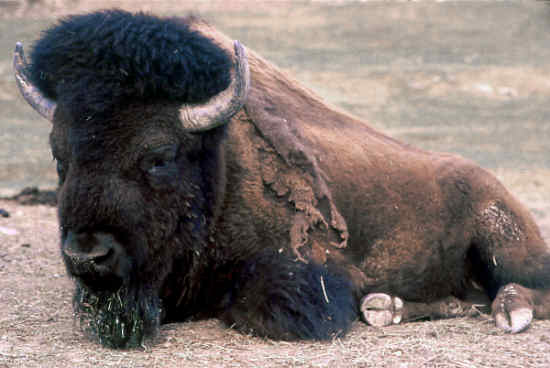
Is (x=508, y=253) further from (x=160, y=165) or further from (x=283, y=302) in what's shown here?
(x=160, y=165)

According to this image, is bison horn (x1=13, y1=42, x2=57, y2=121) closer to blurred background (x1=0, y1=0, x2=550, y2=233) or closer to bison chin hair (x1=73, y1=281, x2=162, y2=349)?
bison chin hair (x1=73, y1=281, x2=162, y2=349)

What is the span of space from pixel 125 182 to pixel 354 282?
5.13 ft

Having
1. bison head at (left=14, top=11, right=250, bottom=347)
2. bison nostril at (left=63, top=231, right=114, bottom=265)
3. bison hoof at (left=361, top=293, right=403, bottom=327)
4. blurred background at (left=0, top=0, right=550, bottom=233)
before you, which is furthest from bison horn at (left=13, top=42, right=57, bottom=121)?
blurred background at (left=0, top=0, right=550, bottom=233)

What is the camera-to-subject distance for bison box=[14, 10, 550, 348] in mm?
3102

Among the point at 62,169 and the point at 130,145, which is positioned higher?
the point at 130,145

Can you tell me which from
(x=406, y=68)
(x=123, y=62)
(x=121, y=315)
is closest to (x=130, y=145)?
(x=123, y=62)

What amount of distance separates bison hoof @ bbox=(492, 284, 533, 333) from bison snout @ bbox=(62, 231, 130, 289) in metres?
2.15

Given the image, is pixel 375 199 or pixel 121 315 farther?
pixel 375 199

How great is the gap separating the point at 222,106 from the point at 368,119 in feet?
32.7

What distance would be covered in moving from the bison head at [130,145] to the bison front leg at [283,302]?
1.12 feet

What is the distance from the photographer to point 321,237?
3922 mm

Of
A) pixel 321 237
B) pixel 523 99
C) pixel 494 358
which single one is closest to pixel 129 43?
pixel 321 237

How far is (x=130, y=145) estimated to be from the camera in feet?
10.2

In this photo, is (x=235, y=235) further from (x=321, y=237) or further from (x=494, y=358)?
(x=494, y=358)
